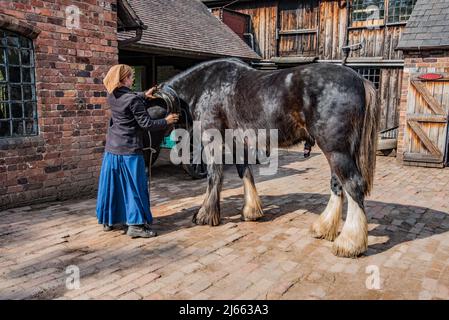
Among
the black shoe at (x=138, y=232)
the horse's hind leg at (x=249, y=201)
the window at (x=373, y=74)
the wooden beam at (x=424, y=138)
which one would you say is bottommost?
the black shoe at (x=138, y=232)

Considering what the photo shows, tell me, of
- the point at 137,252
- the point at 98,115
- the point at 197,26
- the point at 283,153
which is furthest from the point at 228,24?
the point at 137,252

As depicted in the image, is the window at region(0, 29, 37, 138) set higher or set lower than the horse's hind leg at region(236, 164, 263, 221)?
higher

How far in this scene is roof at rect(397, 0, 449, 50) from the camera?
941cm

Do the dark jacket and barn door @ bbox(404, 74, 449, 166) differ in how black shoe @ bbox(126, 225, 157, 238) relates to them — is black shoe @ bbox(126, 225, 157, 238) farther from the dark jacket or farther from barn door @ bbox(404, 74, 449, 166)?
barn door @ bbox(404, 74, 449, 166)

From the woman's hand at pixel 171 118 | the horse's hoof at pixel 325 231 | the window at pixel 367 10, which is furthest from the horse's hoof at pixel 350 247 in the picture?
the window at pixel 367 10

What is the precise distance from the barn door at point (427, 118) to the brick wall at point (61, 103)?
7519mm

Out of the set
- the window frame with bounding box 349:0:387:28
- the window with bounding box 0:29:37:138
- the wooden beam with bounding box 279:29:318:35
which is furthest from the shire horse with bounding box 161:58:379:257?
the wooden beam with bounding box 279:29:318:35

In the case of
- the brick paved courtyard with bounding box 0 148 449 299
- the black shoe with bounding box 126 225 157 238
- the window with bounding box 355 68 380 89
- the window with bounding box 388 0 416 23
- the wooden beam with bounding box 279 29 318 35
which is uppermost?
the window with bounding box 388 0 416 23

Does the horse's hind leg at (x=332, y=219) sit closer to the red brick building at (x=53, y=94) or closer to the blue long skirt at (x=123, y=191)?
the blue long skirt at (x=123, y=191)

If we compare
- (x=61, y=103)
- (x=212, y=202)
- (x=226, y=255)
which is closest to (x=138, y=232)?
(x=212, y=202)

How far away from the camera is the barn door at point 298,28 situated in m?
14.7

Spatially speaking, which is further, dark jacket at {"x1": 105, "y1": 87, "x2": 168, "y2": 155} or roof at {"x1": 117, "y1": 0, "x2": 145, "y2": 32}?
roof at {"x1": 117, "y1": 0, "x2": 145, "y2": 32}

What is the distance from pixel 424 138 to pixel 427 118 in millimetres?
508

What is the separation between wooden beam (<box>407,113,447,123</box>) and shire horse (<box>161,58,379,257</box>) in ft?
21.3
